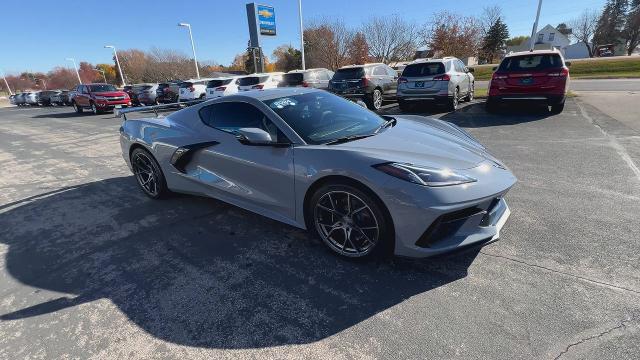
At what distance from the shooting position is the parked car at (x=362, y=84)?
1198cm

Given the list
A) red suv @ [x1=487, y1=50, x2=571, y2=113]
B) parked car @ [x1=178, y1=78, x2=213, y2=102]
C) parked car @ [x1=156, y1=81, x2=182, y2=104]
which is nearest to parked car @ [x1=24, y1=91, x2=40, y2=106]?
parked car @ [x1=156, y1=81, x2=182, y2=104]

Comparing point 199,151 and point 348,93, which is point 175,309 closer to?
point 199,151

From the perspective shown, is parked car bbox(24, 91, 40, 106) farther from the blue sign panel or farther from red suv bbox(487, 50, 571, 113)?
red suv bbox(487, 50, 571, 113)

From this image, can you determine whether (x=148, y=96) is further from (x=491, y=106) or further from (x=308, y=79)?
(x=491, y=106)

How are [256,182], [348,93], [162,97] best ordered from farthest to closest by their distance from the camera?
1. [162,97]
2. [348,93]
3. [256,182]

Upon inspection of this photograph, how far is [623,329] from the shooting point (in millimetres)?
2047

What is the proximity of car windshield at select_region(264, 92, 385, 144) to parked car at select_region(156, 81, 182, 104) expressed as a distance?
19.8 m

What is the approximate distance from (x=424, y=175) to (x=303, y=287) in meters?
1.23

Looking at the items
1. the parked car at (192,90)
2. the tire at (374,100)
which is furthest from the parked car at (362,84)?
the parked car at (192,90)

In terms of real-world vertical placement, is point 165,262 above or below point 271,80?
below

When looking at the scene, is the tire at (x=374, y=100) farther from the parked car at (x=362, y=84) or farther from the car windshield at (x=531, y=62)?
the car windshield at (x=531, y=62)

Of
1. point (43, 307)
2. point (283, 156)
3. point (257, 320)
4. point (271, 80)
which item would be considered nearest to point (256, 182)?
point (283, 156)

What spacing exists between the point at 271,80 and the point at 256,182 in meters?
13.6

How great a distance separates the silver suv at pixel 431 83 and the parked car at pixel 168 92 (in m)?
15.6
